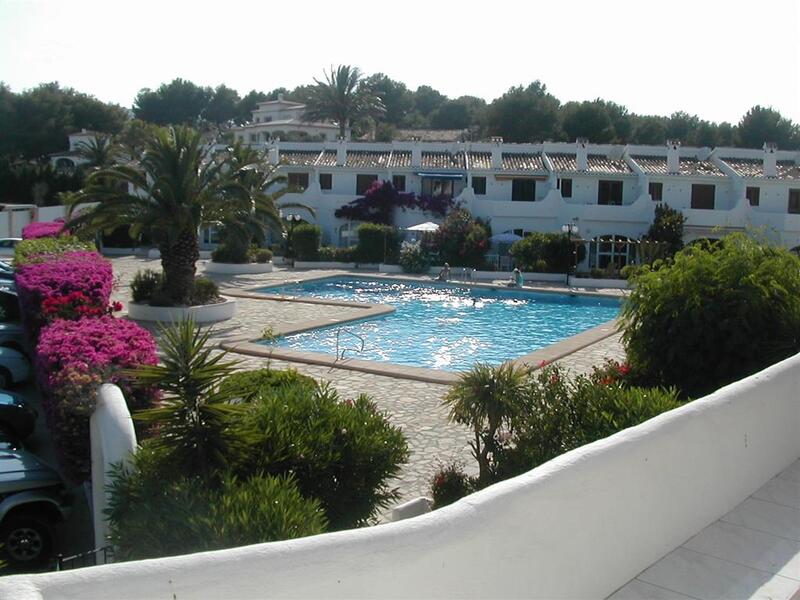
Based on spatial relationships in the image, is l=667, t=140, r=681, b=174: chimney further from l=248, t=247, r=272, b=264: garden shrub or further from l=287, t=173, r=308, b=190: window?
l=248, t=247, r=272, b=264: garden shrub

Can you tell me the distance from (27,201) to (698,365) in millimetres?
54832

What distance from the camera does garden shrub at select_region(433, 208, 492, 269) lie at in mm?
41094

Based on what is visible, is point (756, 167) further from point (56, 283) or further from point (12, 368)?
point (12, 368)

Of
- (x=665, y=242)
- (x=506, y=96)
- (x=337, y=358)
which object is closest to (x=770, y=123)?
(x=506, y=96)

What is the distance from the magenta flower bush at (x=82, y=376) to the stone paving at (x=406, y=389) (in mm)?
3279

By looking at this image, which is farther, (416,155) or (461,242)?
(416,155)

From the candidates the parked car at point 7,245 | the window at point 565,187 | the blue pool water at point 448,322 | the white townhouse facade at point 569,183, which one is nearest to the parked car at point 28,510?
the blue pool water at point 448,322

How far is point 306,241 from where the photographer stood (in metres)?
42.8

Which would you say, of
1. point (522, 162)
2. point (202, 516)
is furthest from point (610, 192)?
point (202, 516)

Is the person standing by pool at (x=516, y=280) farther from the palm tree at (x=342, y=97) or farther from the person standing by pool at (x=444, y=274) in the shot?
the palm tree at (x=342, y=97)

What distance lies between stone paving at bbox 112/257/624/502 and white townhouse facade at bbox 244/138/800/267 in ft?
62.1

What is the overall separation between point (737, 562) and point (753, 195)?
139 feet

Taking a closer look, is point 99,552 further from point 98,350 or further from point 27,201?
point 27,201

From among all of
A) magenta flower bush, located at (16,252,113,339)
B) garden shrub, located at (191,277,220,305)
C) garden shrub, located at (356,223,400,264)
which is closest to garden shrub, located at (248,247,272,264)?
garden shrub, located at (356,223,400,264)
